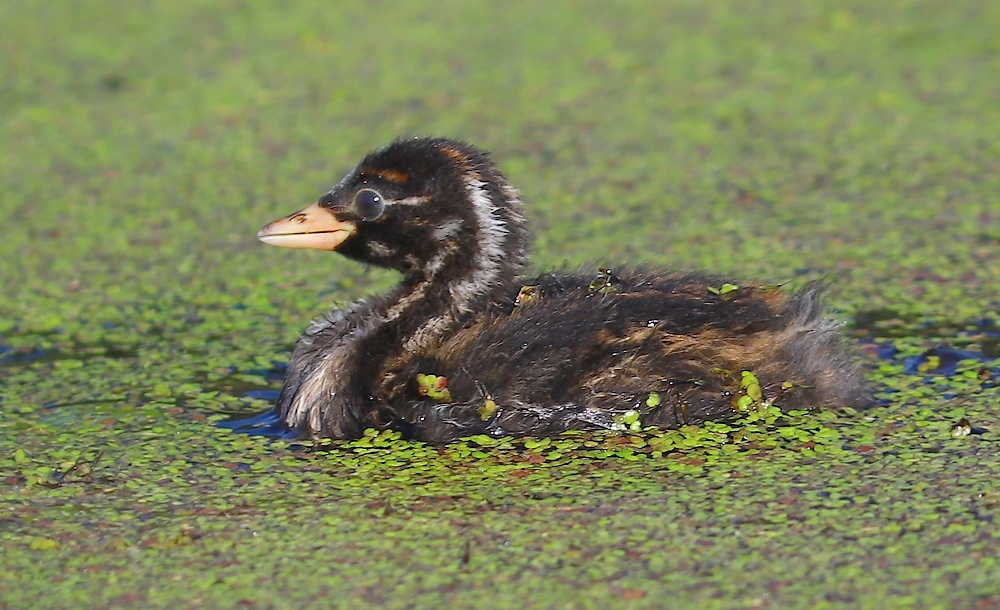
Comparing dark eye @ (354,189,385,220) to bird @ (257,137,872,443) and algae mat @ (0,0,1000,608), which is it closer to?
bird @ (257,137,872,443)

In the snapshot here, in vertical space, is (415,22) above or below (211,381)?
above

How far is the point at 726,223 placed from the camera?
28.7 ft

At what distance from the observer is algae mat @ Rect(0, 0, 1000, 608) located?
16.1 ft

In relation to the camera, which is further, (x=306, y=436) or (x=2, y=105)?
(x=2, y=105)

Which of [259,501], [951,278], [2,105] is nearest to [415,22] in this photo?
[2,105]

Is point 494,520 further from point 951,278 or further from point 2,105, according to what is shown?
point 2,105

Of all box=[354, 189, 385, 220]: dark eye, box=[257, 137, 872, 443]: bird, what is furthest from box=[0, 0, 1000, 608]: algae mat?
box=[354, 189, 385, 220]: dark eye

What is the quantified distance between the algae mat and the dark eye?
915 mm

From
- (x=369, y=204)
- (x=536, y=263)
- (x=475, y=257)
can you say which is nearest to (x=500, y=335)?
(x=475, y=257)

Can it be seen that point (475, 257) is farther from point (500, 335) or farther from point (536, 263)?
point (536, 263)

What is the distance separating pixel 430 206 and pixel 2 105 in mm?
5803

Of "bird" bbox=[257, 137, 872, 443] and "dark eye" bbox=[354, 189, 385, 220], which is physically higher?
"dark eye" bbox=[354, 189, 385, 220]

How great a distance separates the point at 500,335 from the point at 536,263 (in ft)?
7.80

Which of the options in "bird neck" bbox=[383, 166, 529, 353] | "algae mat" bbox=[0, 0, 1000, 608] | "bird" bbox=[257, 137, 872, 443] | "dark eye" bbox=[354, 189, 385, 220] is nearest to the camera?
"algae mat" bbox=[0, 0, 1000, 608]
